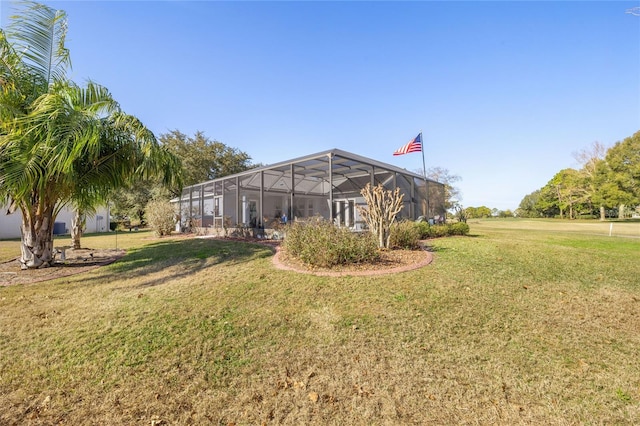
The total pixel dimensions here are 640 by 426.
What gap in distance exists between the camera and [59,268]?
7.54 m

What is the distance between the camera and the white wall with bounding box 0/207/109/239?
17.8 meters

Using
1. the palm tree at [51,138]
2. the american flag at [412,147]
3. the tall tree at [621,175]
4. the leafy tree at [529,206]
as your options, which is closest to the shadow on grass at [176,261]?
the palm tree at [51,138]

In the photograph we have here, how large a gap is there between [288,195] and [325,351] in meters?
17.2

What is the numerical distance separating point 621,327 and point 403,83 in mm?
11414

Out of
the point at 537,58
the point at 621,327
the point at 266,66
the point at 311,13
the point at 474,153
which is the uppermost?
the point at 311,13

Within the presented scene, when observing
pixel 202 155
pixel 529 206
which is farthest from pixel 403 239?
pixel 529 206

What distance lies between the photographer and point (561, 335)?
3.56 meters

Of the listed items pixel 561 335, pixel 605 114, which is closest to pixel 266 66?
pixel 561 335

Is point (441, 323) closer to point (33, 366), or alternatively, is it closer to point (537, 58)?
point (33, 366)

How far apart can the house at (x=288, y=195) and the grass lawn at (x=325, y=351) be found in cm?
873

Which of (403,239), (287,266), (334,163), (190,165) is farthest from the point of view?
(190,165)

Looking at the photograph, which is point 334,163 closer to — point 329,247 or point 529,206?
point 329,247

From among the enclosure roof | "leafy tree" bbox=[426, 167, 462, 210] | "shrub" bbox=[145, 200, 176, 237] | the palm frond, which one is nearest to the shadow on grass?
the enclosure roof

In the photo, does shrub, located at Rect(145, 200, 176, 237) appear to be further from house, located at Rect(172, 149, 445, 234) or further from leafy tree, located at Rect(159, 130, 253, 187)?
leafy tree, located at Rect(159, 130, 253, 187)
